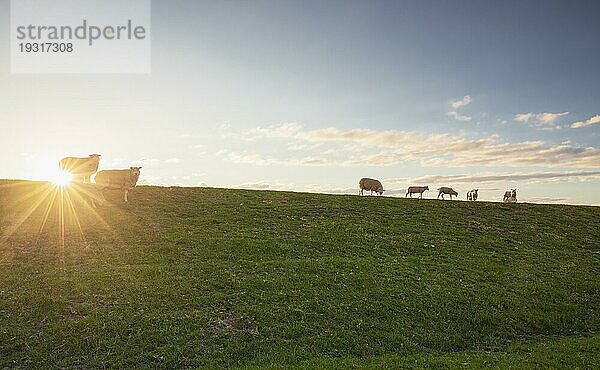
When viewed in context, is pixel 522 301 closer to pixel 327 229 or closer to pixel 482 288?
pixel 482 288

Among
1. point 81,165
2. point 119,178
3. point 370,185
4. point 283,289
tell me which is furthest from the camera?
point 370,185

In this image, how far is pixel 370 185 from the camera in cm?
5738

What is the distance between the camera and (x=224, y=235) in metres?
34.0

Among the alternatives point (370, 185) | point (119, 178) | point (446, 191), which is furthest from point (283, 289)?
point (446, 191)

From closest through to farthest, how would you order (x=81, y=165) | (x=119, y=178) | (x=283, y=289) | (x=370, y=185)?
1. (x=283, y=289)
2. (x=119, y=178)
3. (x=81, y=165)
4. (x=370, y=185)

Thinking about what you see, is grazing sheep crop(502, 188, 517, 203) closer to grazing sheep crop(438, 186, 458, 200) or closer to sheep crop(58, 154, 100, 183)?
grazing sheep crop(438, 186, 458, 200)

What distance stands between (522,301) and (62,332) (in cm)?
2451

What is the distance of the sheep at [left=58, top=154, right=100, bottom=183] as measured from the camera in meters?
42.4

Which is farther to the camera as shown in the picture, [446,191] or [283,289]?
[446,191]

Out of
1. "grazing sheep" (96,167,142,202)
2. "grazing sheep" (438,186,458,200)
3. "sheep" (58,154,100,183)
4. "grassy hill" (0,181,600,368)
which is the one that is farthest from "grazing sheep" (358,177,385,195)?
"sheep" (58,154,100,183)

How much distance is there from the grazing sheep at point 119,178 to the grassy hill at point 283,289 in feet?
7.54

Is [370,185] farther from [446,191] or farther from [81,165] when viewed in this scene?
[81,165]

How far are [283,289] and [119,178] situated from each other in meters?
24.8

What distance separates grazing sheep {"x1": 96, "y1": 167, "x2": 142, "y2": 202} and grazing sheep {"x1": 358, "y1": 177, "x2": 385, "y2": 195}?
91.5 feet
